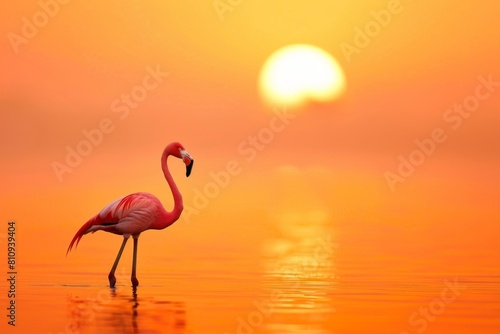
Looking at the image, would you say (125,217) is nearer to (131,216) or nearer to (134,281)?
(131,216)

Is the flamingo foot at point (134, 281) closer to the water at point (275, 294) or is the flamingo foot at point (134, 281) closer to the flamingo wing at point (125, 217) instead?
the water at point (275, 294)

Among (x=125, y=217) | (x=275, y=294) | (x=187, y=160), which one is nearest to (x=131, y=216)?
(x=125, y=217)

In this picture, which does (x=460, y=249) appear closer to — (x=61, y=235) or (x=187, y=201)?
(x=61, y=235)

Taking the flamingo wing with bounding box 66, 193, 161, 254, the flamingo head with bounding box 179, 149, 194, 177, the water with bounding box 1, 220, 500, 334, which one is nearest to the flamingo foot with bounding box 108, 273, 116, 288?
the water with bounding box 1, 220, 500, 334

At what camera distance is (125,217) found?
16.1 metres

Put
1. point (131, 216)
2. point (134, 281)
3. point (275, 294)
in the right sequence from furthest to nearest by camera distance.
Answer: point (131, 216) → point (134, 281) → point (275, 294)

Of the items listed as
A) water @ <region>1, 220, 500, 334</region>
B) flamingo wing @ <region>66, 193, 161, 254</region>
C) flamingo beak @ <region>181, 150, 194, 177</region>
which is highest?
flamingo beak @ <region>181, 150, 194, 177</region>

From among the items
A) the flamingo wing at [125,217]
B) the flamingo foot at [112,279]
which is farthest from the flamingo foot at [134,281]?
the flamingo wing at [125,217]

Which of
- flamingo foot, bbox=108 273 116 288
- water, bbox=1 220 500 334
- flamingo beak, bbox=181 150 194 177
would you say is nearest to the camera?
water, bbox=1 220 500 334

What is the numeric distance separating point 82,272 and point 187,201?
20.7m

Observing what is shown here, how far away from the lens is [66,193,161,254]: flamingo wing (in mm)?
16094

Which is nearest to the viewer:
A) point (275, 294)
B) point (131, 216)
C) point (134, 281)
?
point (275, 294)

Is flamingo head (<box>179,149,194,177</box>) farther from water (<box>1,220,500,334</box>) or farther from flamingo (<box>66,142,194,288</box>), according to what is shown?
water (<box>1,220,500,334</box>)

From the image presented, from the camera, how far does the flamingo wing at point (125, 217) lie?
1609 centimetres
